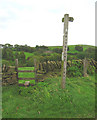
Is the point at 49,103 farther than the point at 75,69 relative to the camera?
No

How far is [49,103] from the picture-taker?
14.7ft

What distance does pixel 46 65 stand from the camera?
7910 mm

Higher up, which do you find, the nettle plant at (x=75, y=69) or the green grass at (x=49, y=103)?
the nettle plant at (x=75, y=69)

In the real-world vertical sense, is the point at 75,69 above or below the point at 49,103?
above

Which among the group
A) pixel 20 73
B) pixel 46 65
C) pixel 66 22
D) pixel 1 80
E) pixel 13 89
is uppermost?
pixel 66 22

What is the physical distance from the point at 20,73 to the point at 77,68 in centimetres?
497

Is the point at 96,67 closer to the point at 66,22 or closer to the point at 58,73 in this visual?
the point at 58,73

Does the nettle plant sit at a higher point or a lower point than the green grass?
higher

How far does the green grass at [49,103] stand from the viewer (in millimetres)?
3984

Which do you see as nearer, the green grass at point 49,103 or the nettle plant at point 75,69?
the green grass at point 49,103

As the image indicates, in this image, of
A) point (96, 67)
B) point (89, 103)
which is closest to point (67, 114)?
point (89, 103)

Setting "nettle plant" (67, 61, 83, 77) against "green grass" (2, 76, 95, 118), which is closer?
"green grass" (2, 76, 95, 118)

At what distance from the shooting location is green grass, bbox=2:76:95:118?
13.1ft

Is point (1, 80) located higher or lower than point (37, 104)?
higher
